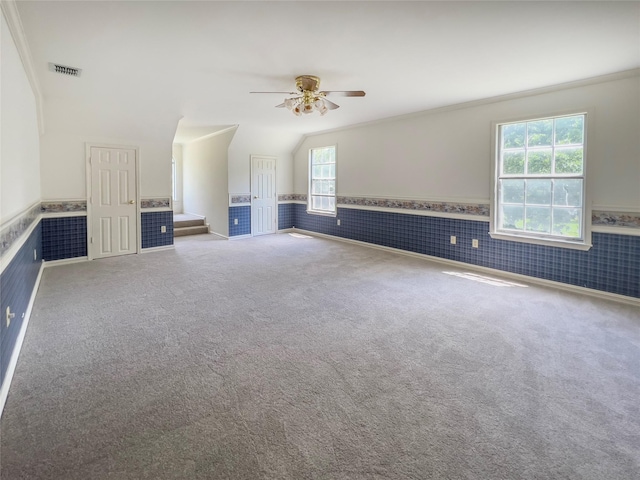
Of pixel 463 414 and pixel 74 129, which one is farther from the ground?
pixel 74 129

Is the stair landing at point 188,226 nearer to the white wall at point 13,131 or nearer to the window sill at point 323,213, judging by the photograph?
the window sill at point 323,213

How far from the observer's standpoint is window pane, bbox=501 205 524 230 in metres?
4.61

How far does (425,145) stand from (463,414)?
4.54 m

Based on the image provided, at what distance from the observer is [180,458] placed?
1584 millimetres

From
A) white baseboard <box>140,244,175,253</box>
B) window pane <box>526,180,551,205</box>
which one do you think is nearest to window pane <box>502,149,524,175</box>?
window pane <box>526,180,551,205</box>

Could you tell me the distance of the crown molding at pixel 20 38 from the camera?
2339 mm

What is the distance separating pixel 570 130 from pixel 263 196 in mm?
5863

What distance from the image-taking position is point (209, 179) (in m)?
8.33

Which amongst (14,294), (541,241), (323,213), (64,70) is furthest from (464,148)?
(14,294)

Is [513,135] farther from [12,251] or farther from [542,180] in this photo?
[12,251]

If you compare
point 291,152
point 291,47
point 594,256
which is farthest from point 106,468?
point 291,152

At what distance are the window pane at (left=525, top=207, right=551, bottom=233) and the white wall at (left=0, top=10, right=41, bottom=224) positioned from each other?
5266mm

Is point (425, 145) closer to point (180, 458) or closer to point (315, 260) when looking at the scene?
point (315, 260)

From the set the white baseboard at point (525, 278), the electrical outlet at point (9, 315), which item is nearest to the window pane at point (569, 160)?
the white baseboard at point (525, 278)
